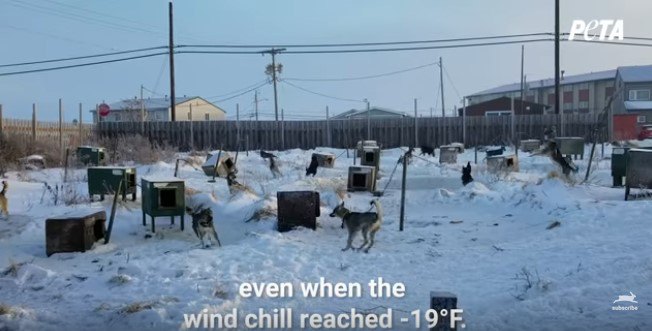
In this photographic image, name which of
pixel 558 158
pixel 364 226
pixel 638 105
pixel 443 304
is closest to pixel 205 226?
pixel 364 226

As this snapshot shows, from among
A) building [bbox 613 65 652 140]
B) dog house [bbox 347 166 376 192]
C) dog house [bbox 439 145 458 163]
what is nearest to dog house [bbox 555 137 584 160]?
dog house [bbox 439 145 458 163]

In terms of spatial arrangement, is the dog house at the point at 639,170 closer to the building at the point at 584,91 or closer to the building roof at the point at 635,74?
the building roof at the point at 635,74

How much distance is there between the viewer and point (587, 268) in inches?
270

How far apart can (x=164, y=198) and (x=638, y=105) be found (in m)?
51.5

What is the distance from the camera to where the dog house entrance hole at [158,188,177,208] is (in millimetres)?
10031

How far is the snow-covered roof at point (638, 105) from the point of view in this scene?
172 ft

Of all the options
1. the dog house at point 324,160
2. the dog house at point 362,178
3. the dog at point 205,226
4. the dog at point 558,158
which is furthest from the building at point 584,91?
the dog at point 205,226

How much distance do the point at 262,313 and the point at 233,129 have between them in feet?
Result: 89.3

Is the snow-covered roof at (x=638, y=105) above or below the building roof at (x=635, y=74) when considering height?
below

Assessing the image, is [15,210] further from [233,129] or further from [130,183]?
[233,129]

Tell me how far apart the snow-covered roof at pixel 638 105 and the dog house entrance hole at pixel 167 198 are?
50.4m

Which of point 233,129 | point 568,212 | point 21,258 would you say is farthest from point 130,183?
point 233,129

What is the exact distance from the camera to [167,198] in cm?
1009

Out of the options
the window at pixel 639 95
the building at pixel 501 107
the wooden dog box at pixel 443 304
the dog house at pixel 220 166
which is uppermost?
the window at pixel 639 95
